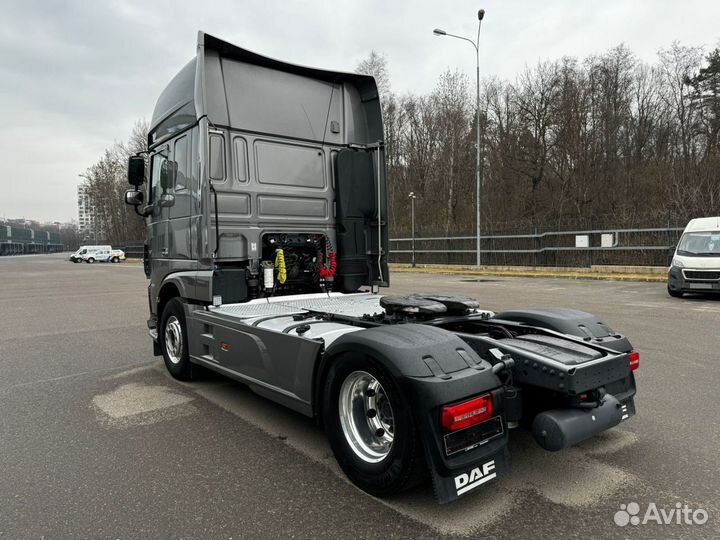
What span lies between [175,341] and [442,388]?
398cm

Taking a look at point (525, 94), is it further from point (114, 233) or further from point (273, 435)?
point (114, 233)

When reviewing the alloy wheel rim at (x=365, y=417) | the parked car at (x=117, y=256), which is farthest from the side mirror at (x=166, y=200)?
the parked car at (x=117, y=256)

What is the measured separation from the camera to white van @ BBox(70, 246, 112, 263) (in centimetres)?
5519

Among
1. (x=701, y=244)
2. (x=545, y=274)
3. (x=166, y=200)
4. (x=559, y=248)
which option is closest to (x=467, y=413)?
(x=166, y=200)

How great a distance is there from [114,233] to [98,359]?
7151cm

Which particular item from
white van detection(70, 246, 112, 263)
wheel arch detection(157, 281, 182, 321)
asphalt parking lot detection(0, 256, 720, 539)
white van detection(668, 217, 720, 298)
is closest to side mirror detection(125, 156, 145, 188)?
wheel arch detection(157, 281, 182, 321)

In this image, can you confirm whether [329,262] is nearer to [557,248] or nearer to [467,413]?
[467,413]

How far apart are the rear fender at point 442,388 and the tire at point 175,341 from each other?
305cm

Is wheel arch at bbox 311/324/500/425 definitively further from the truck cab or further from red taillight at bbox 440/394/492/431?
the truck cab

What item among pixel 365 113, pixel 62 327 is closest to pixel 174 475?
pixel 365 113

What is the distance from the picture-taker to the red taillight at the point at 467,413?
7.98ft

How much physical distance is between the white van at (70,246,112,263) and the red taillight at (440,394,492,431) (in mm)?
61183

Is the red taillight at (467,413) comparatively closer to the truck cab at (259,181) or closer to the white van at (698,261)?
the truck cab at (259,181)

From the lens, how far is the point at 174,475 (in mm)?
3178
